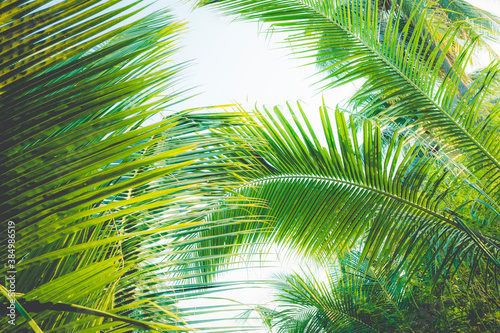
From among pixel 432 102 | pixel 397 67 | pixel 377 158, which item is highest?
pixel 397 67

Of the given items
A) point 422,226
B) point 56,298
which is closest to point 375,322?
point 422,226

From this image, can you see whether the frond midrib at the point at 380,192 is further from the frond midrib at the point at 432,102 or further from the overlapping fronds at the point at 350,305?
the overlapping fronds at the point at 350,305

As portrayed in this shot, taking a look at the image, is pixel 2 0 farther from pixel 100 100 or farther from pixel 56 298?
pixel 56 298

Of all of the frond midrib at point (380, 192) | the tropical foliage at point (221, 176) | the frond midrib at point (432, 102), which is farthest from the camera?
the frond midrib at point (432, 102)

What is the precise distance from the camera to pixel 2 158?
360 millimetres

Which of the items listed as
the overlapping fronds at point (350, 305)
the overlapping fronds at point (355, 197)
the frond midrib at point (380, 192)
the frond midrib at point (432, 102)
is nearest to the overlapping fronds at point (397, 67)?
the frond midrib at point (432, 102)

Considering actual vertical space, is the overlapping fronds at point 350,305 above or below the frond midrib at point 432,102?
below

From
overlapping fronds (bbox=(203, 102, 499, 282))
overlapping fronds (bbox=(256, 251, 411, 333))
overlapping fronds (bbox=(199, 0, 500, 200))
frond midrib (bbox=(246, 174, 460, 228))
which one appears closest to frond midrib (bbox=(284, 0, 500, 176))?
overlapping fronds (bbox=(199, 0, 500, 200))

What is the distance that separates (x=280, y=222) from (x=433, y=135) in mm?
1312

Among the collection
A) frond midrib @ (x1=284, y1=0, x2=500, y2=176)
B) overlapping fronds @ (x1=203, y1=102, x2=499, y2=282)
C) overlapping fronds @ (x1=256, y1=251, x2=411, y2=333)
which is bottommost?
overlapping fronds @ (x1=256, y1=251, x2=411, y2=333)

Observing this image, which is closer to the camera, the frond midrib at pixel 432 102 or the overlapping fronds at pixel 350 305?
the frond midrib at pixel 432 102

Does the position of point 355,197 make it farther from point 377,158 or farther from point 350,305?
point 350,305

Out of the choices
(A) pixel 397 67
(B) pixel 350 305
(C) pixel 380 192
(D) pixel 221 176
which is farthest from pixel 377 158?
(B) pixel 350 305

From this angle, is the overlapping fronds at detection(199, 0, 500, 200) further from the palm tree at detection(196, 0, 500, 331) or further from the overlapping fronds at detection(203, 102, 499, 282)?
the overlapping fronds at detection(203, 102, 499, 282)
